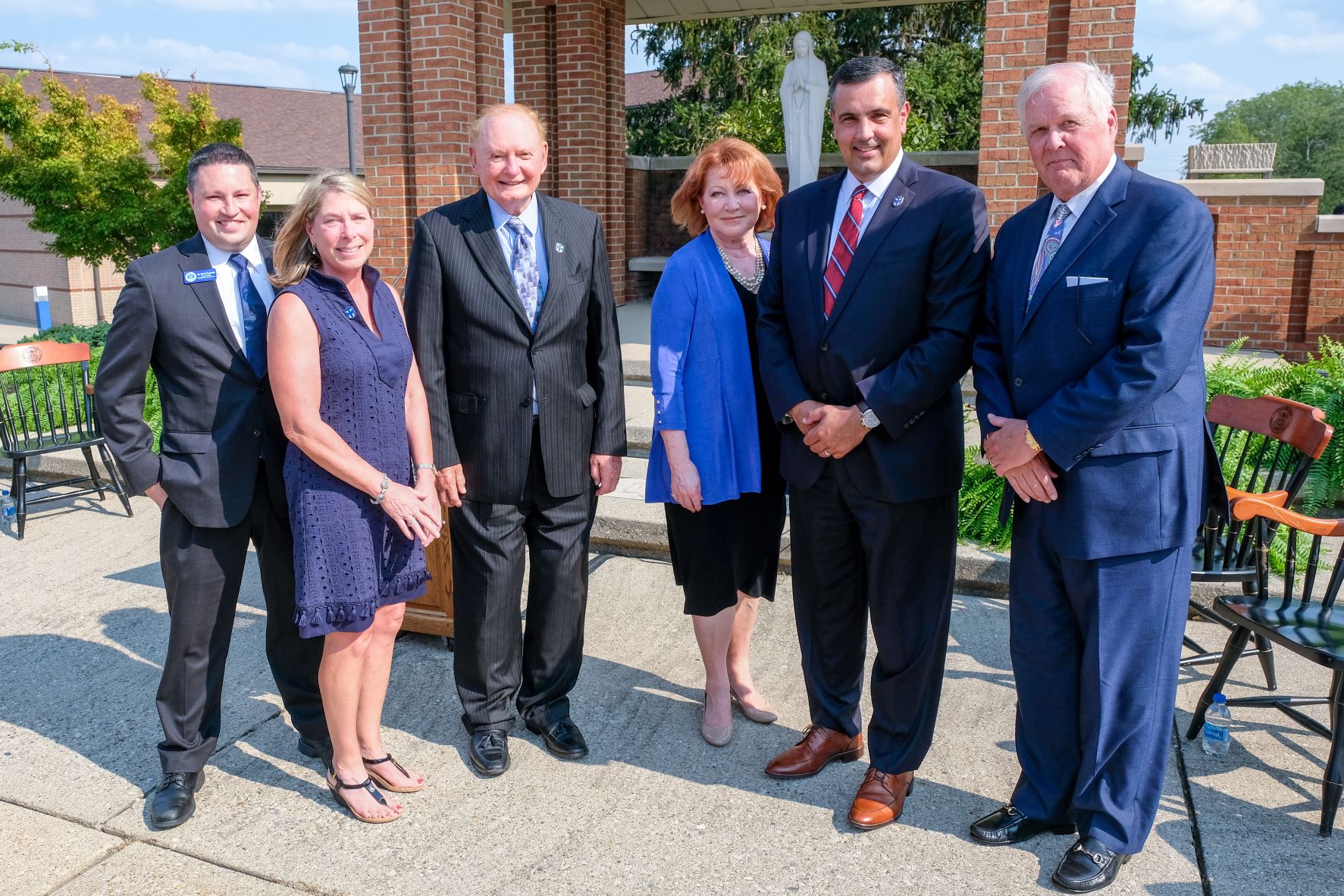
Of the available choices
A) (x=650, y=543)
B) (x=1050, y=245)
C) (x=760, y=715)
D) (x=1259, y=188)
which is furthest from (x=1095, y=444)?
(x=1259, y=188)

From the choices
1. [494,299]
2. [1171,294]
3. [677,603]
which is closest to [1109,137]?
[1171,294]

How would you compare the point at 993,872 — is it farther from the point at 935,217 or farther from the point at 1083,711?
the point at 935,217

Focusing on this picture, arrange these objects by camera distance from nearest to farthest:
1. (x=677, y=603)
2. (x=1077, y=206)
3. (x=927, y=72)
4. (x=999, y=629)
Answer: (x=1077, y=206) → (x=999, y=629) → (x=677, y=603) → (x=927, y=72)

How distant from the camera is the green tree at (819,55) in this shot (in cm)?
2138

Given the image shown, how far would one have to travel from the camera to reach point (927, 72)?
21.3 m

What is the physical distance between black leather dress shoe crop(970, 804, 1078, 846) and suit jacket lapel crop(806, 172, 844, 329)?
5.11 feet

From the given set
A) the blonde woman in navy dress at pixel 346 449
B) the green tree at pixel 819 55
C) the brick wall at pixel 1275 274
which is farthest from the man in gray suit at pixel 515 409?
the green tree at pixel 819 55

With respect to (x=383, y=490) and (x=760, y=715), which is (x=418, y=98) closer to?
(x=383, y=490)

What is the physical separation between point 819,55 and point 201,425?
2252cm

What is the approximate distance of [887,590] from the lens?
10.4 feet

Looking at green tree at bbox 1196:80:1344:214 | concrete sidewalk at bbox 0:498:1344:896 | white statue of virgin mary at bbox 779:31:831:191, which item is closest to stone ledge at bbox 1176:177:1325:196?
white statue of virgin mary at bbox 779:31:831:191

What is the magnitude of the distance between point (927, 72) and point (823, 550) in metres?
20.2

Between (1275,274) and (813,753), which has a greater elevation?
(1275,274)

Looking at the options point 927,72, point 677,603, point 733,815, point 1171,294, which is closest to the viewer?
point 1171,294
